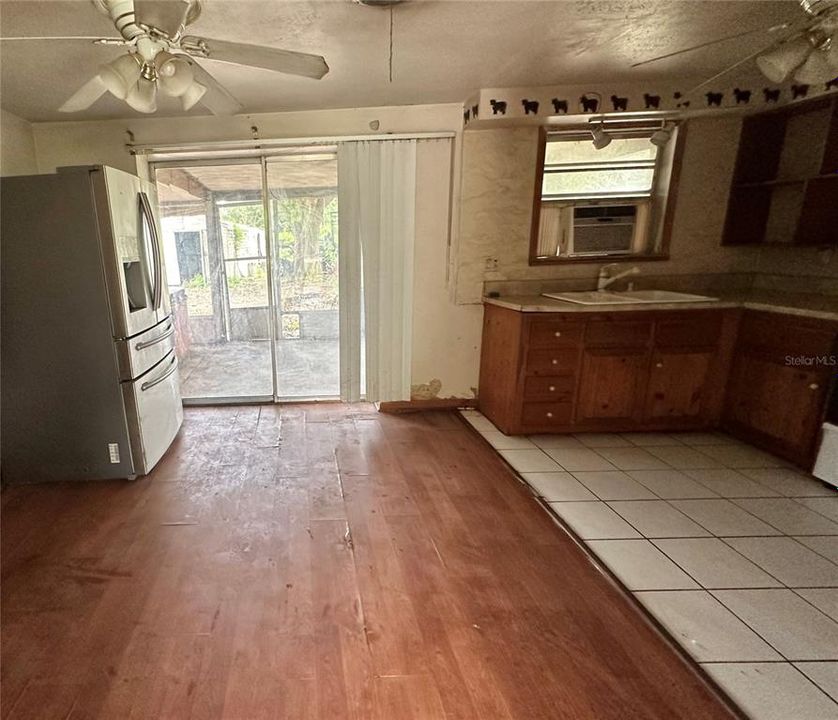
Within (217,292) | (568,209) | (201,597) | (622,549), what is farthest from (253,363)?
(622,549)

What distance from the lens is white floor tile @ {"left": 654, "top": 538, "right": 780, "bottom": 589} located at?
1.73 metres

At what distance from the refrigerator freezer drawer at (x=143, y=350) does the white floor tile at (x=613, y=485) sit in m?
2.65

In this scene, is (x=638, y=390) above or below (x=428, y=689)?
above

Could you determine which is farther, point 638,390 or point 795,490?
point 638,390

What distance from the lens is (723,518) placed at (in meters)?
2.14

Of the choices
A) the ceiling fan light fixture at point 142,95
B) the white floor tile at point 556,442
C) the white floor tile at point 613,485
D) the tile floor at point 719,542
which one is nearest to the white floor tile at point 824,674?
the tile floor at point 719,542

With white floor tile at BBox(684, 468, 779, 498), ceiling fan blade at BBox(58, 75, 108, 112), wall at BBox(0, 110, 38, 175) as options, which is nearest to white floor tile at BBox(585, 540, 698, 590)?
white floor tile at BBox(684, 468, 779, 498)

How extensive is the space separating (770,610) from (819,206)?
257cm

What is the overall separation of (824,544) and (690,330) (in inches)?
56.0

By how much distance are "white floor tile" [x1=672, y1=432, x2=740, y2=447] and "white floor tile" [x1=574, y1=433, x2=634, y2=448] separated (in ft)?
1.38

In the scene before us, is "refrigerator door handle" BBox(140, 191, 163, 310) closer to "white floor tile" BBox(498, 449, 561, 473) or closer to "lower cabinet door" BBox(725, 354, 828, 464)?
"white floor tile" BBox(498, 449, 561, 473)

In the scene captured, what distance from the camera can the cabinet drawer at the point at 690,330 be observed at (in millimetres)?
2887

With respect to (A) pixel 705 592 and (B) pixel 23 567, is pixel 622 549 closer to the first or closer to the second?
(A) pixel 705 592

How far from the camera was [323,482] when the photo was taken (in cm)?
251
